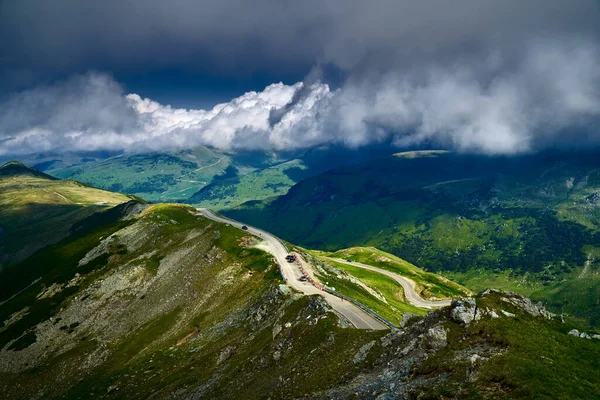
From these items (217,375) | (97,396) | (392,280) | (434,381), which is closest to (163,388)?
(217,375)

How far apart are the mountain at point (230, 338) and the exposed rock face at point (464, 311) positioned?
0.47 ft

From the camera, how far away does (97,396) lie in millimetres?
68250

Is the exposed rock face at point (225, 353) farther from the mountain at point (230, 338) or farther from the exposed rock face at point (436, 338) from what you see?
the exposed rock face at point (436, 338)

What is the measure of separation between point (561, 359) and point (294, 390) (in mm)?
28104

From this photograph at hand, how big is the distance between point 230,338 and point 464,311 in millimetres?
48582

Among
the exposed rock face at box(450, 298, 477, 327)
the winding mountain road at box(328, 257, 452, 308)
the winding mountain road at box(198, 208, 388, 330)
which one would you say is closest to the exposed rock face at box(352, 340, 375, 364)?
the exposed rock face at box(450, 298, 477, 327)

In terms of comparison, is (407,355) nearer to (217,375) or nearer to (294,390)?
(294,390)

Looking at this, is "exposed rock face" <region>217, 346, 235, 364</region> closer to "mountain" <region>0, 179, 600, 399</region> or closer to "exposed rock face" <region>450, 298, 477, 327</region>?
"mountain" <region>0, 179, 600, 399</region>

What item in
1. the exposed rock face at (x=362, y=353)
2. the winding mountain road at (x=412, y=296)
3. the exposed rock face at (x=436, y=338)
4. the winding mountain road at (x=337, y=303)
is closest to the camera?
the exposed rock face at (x=436, y=338)

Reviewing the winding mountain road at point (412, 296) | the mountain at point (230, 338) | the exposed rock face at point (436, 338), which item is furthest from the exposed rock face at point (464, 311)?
the winding mountain road at point (412, 296)

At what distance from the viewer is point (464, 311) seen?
3897cm

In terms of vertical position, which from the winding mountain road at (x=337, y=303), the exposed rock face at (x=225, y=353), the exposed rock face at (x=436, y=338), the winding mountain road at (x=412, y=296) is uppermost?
the exposed rock face at (x=436, y=338)

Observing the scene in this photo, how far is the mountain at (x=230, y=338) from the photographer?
3169cm

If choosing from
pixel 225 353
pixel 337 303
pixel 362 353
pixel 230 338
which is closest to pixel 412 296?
pixel 337 303
